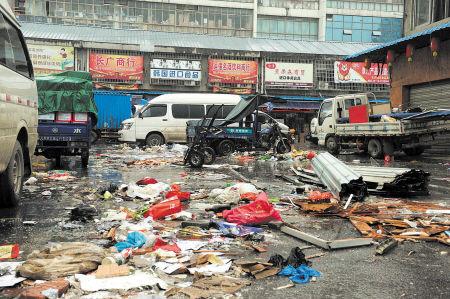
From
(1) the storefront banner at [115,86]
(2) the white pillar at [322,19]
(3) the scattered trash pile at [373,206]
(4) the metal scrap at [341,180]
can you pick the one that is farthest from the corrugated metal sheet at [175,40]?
(3) the scattered trash pile at [373,206]

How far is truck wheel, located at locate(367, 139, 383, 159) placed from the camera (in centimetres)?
1565

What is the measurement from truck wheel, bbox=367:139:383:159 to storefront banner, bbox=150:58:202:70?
18.5 meters

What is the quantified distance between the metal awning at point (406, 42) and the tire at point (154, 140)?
31.4 feet

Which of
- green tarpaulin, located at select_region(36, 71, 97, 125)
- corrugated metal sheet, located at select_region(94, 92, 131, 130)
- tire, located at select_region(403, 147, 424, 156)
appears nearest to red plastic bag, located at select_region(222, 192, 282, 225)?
green tarpaulin, located at select_region(36, 71, 97, 125)

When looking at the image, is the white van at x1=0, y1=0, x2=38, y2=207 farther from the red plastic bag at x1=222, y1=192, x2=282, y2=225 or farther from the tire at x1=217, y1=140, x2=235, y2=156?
the tire at x1=217, y1=140, x2=235, y2=156

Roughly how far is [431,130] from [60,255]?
45.1 feet

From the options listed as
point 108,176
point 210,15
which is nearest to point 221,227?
point 108,176

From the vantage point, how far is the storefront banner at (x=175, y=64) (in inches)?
1245

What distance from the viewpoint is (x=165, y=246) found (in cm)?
417

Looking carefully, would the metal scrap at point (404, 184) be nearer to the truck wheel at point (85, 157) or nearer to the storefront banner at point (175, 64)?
the truck wheel at point (85, 157)

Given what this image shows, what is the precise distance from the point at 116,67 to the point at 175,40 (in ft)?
21.0

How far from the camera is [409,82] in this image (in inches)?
752

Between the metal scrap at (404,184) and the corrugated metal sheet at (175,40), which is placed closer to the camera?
the metal scrap at (404,184)

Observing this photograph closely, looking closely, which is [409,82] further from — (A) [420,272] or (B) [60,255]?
(B) [60,255]
